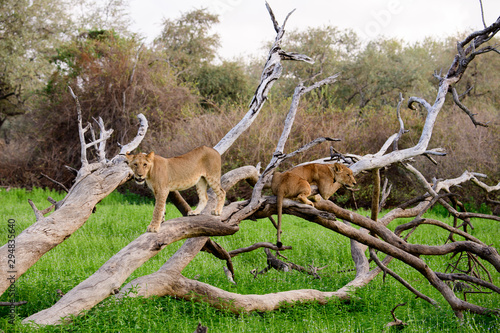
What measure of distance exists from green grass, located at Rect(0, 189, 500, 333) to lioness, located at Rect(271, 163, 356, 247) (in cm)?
137

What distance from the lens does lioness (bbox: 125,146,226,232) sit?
399 cm

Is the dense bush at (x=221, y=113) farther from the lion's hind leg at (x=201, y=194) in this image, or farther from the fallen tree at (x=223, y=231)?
the lion's hind leg at (x=201, y=194)

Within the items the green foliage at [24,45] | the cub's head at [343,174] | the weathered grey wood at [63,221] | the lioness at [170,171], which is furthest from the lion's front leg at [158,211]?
the green foliage at [24,45]

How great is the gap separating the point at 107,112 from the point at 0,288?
1384 centimetres

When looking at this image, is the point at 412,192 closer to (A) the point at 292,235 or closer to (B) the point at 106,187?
(A) the point at 292,235

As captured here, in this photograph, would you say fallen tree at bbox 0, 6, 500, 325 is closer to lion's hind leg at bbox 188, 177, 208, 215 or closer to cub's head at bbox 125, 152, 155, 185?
lion's hind leg at bbox 188, 177, 208, 215

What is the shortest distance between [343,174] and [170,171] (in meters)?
2.04

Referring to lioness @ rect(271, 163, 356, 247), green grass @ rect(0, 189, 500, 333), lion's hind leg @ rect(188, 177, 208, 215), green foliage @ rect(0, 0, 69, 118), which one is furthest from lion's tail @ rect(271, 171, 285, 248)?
green foliage @ rect(0, 0, 69, 118)

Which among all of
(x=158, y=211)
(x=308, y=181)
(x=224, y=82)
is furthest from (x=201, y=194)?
(x=224, y=82)

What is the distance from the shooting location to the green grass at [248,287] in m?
5.01

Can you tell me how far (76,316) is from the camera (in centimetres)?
440

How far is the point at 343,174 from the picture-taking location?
529cm

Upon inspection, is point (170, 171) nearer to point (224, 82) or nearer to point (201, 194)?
point (201, 194)

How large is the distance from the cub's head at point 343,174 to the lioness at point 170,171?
4.64 ft
